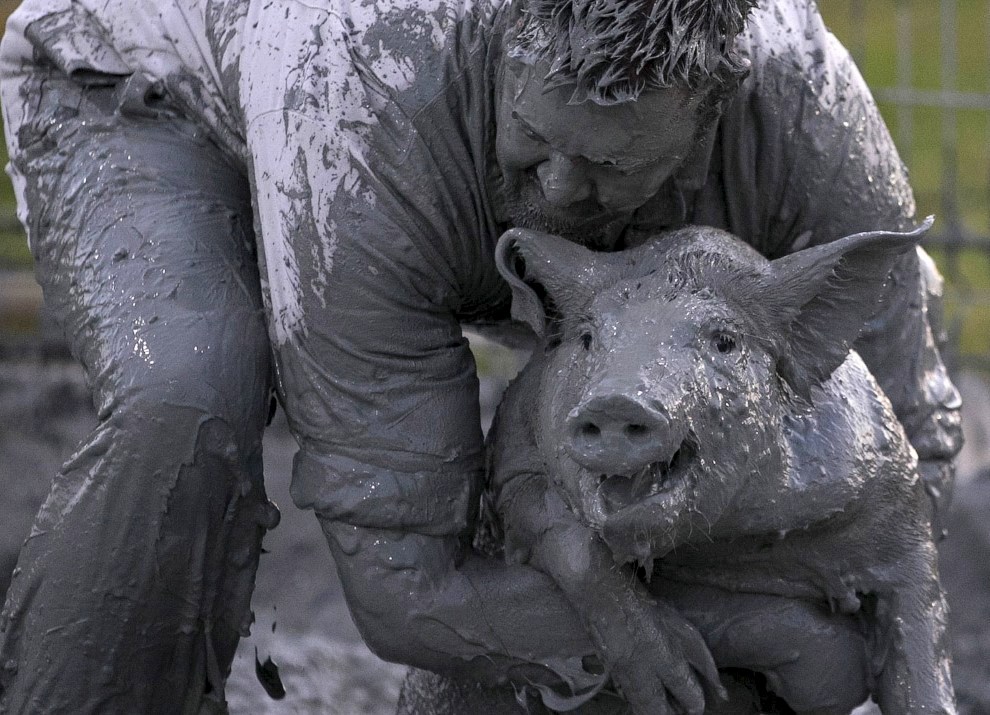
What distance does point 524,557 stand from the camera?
2.68m

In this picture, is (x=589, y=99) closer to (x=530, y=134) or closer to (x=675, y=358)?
(x=530, y=134)

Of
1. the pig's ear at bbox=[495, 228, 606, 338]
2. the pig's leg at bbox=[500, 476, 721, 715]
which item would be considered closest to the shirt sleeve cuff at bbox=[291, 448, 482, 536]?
the pig's leg at bbox=[500, 476, 721, 715]

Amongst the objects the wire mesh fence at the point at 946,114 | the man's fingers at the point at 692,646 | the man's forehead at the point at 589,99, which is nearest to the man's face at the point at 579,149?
the man's forehead at the point at 589,99

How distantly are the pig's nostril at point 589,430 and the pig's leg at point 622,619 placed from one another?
338mm

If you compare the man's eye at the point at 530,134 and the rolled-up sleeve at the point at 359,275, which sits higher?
the man's eye at the point at 530,134

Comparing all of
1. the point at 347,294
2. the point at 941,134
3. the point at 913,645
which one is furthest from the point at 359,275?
the point at 941,134

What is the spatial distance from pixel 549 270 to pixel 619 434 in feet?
1.34

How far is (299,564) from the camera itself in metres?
5.28

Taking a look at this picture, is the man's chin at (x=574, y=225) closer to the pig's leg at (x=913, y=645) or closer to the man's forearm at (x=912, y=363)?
the man's forearm at (x=912, y=363)

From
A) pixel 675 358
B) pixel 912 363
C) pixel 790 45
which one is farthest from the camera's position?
pixel 912 363

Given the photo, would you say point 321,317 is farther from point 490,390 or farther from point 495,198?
point 490,390

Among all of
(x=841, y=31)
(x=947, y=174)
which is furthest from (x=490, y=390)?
(x=841, y=31)

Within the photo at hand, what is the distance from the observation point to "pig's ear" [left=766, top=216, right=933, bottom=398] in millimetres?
2510

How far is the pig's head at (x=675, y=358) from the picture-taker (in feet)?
7.42
